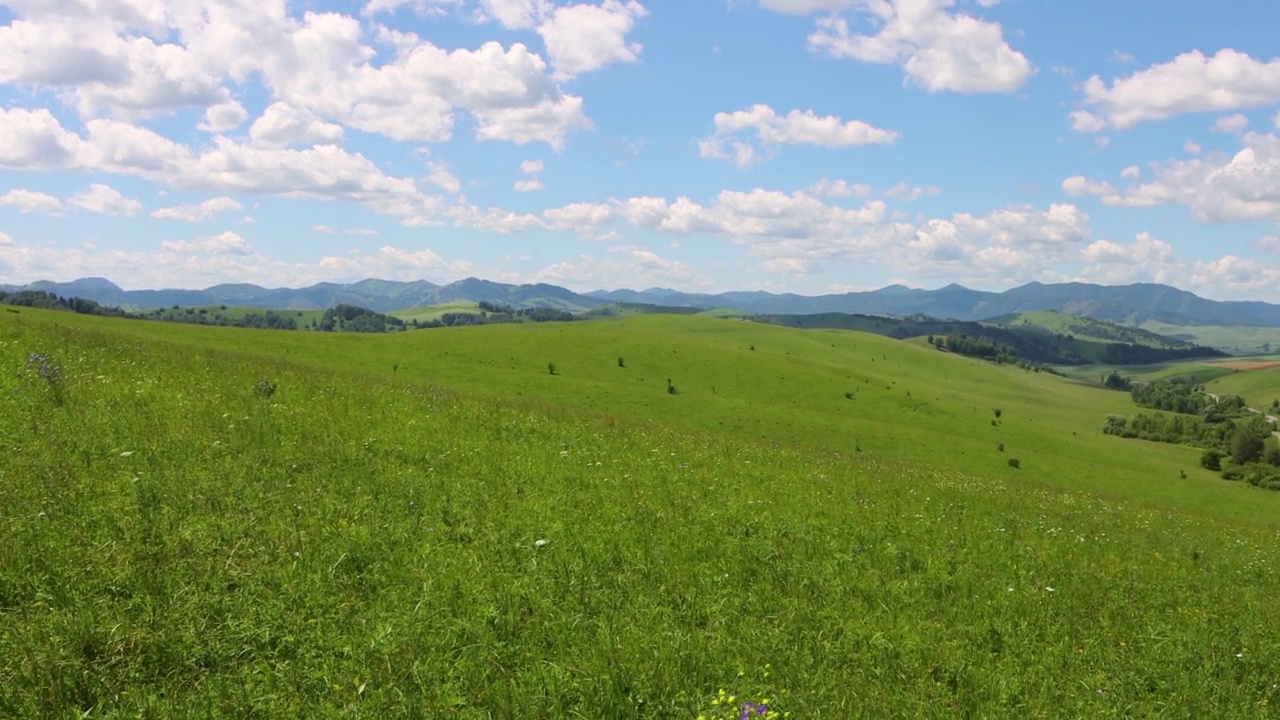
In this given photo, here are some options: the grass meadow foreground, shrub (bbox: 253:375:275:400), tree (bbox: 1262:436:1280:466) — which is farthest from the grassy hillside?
the grass meadow foreground

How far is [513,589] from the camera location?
345 inches

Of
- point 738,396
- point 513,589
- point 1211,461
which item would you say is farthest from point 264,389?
point 1211,461

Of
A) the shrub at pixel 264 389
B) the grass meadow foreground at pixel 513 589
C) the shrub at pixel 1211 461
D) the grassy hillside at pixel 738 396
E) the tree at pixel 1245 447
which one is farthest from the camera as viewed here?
the tree at pixel 1245 447

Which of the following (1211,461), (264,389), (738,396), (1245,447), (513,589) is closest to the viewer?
(513,589)

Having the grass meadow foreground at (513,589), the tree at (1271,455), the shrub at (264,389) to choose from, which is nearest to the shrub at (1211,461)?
the tree at (1271,455)

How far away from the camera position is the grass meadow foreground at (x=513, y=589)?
6.92 metres

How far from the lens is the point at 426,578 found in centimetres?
881

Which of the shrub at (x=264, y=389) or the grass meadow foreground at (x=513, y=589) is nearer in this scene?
the grass meadow foreground at (x=513, y=589)

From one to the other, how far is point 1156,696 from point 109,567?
12.3m

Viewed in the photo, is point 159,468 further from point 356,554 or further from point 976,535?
point 976,535

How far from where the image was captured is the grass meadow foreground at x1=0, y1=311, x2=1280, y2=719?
692 cm

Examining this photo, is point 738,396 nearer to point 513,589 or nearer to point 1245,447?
point 513,589

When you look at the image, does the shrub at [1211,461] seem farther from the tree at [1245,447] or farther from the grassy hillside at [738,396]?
the tree at [1245,447]

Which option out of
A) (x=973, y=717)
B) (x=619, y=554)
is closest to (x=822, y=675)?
(x=973, y=717)
